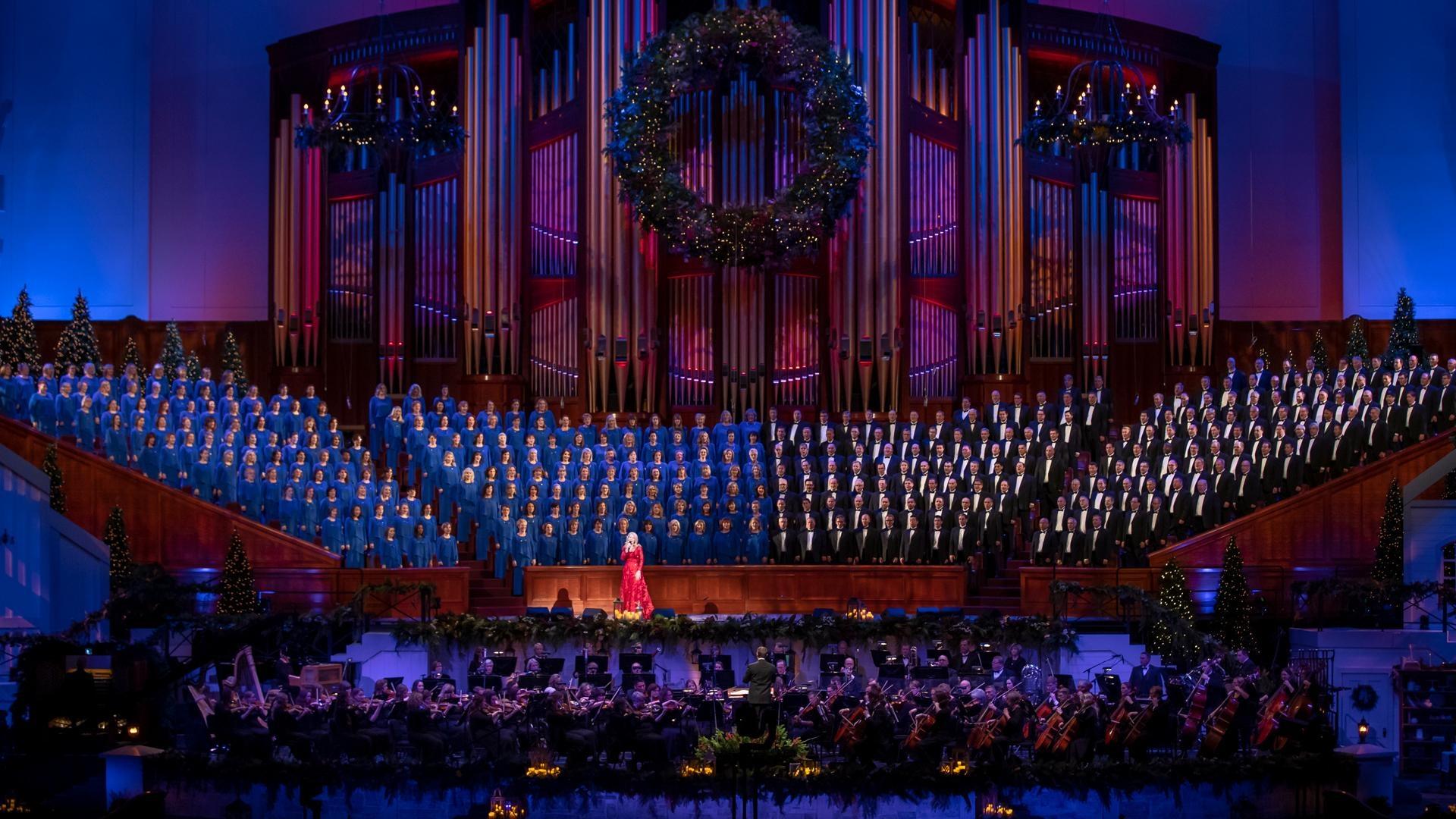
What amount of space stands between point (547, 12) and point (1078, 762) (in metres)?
13.8

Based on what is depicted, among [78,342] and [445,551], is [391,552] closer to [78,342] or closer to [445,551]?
[445,551]

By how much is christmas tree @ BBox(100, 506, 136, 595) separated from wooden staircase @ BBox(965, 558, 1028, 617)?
27.6 feet

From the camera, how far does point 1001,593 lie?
60.2 feet

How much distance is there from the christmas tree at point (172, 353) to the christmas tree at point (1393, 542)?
46.4ft

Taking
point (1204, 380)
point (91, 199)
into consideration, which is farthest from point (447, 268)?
point (1204, 380)

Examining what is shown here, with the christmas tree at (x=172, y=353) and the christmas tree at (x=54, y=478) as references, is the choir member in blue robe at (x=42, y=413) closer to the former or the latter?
the christmas tree at (x=54, y=478)

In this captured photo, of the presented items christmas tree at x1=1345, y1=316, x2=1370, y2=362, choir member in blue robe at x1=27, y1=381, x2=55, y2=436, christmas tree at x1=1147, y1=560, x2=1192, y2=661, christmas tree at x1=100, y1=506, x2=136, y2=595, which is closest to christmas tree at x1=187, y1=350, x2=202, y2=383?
choir member in blue robe at x1=27, y1=381, x2=55, y2=436

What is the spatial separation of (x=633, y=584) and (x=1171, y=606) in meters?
5.22

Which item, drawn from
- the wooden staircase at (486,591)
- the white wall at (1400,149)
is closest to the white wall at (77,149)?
the wooden staircase at (486,591)

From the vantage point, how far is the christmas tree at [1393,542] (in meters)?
17.4

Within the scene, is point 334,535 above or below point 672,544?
above

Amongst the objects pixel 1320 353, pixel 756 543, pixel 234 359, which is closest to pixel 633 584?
pixel 756 543

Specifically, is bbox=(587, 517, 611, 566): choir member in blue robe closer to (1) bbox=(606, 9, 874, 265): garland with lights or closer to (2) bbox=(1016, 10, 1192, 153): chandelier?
(1) bbox=(606, 9, 874, 265): garland with lights

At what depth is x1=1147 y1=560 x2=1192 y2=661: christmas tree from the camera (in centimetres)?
1591
